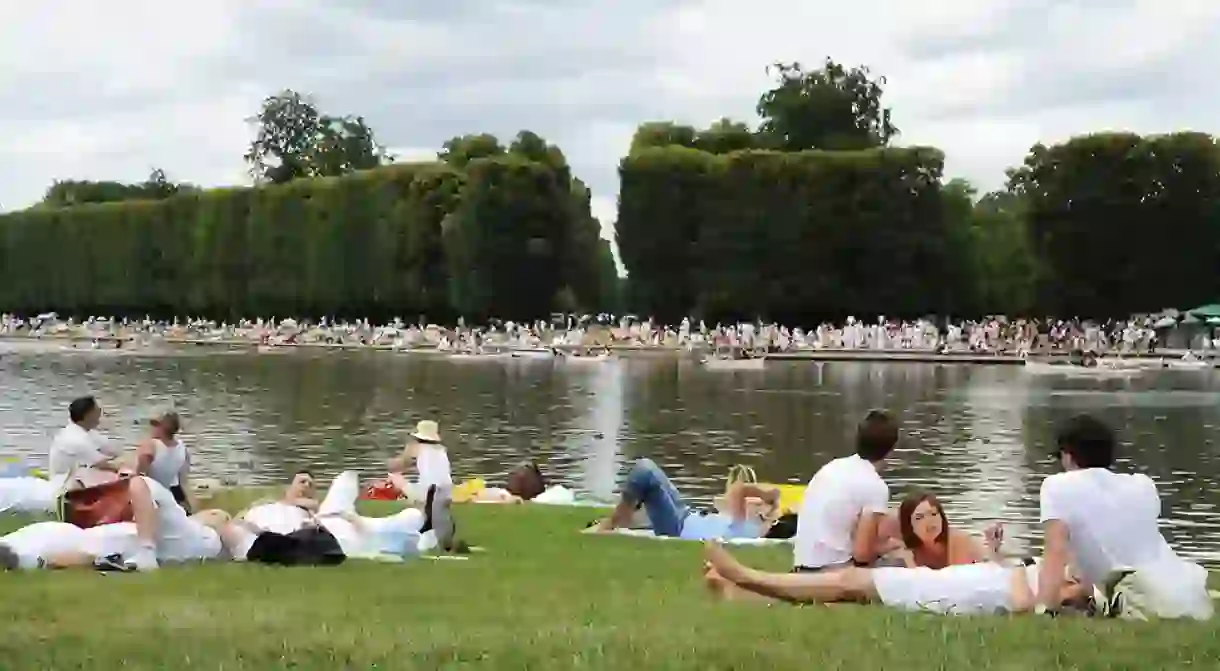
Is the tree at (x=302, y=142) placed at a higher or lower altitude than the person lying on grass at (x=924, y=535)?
higher

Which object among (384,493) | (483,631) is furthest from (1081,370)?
(483,631)

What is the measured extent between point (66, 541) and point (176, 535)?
0.65m

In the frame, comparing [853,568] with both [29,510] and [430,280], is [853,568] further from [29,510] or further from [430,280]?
[430,280]

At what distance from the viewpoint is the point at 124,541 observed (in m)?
9.11

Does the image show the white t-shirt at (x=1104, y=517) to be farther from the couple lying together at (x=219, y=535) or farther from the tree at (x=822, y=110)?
the tree at (x=822, y=110)

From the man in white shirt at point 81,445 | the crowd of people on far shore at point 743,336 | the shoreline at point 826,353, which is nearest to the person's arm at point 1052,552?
the man in white shirt at point 81,445

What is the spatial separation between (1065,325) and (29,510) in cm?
4874

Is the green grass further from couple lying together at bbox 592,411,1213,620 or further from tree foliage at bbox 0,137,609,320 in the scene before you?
tree foliage at bbox 0,137,609,320

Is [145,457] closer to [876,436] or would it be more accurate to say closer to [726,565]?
[726,565]

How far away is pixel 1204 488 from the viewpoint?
19594 mm

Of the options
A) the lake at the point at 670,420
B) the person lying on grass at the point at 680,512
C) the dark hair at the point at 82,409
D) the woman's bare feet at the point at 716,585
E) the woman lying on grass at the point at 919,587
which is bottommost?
the lake at the point at 670,420

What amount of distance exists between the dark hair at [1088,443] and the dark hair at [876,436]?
1.05 metres

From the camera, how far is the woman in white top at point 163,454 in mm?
11031

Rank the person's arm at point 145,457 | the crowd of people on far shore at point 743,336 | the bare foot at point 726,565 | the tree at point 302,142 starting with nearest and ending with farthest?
the bare foot at point 726,565, the person's arm at point 145,457, the crowd of people on far shore at point 743,336, the tree at point 302,142
